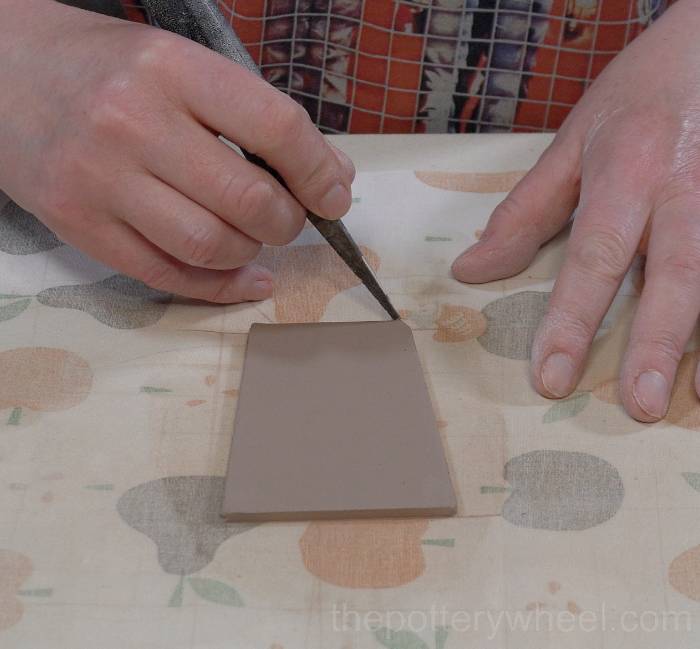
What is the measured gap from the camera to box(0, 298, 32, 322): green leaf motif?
852 millimetres

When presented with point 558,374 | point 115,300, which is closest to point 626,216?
point 558,374

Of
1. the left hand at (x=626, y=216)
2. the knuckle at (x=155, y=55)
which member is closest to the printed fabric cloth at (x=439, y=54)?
the left hand at (x=626, y=216)

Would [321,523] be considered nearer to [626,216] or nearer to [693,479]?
[693,479]

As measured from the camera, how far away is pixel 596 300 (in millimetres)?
804

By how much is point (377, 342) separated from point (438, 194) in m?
0.26

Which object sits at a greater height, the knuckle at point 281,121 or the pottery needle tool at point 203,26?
the pottery needle tool at point 203,26

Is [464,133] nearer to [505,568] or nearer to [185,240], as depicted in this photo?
[185,240]

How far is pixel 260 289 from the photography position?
0.88 m

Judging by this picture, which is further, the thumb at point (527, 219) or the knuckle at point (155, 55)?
the thumb at point (527, 219)

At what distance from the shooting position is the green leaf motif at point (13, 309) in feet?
2.79

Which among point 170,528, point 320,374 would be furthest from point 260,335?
point 170,528

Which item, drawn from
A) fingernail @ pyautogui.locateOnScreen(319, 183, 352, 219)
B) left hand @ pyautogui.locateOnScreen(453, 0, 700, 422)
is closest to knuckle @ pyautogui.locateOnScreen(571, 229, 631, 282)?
left hand @ pyautogui.locateOnScreen(453, 0, 700, 422)

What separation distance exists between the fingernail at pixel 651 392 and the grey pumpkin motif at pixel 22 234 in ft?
1.97

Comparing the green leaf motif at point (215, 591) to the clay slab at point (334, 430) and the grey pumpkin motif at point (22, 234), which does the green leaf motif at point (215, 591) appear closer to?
the clay slab at point (334, 430)
